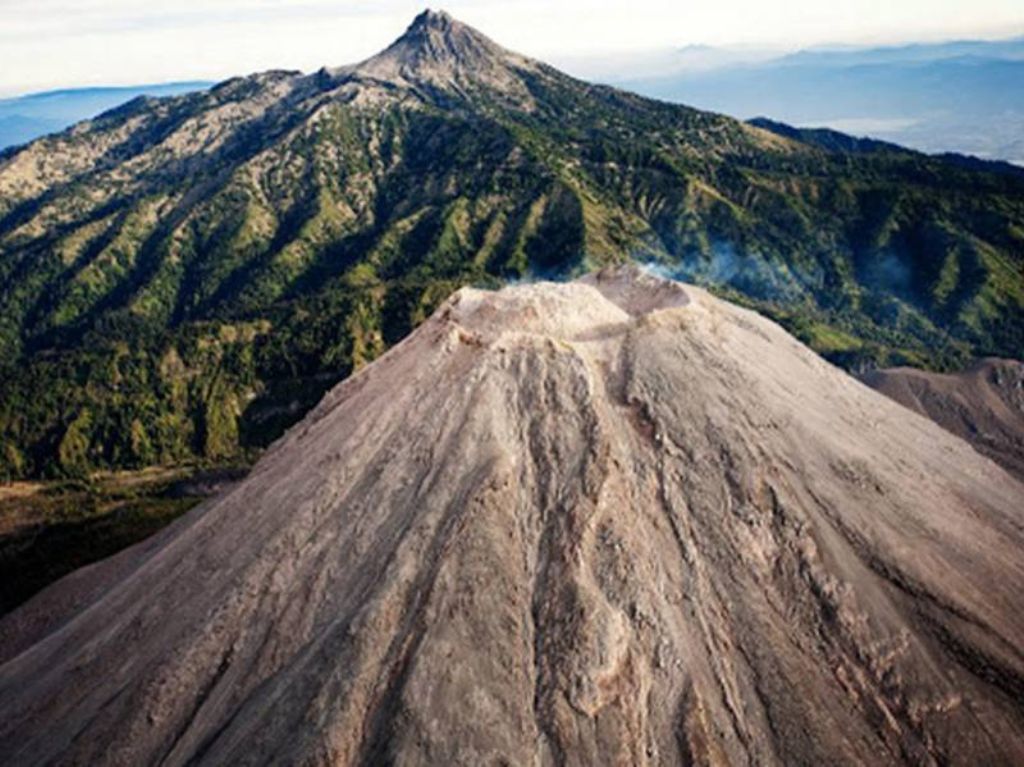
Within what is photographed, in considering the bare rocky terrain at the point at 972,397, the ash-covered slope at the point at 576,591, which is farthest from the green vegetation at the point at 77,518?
the bare rocky terrain at the point at 972,397

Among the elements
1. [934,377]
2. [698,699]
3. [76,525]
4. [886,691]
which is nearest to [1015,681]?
[886,691]

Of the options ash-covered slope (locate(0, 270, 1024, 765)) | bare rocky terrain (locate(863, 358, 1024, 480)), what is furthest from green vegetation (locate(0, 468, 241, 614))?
bare rocky terrain (locate(863, 358, 1024, 480))

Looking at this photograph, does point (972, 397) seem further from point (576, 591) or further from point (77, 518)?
point (77, 518)

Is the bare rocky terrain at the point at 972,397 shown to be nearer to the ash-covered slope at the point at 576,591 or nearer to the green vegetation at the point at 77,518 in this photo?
the ash-covered slope at the point at 576,591

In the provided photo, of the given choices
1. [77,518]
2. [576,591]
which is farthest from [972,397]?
[77,518]

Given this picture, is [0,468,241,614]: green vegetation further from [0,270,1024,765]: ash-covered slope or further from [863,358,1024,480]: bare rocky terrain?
[863,358,1024,480]: bare rocky terrain
